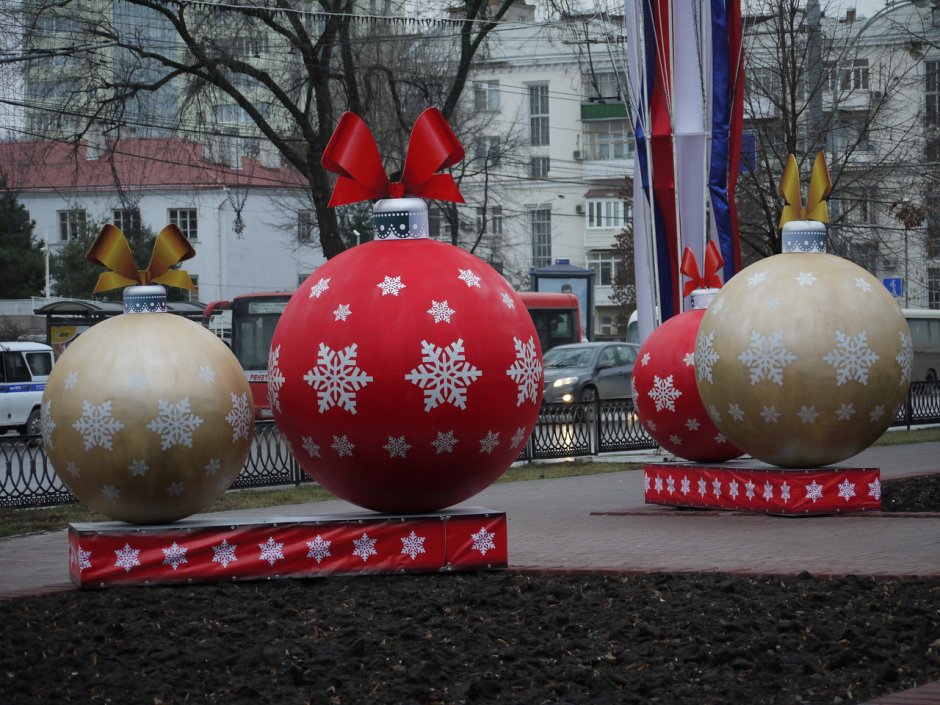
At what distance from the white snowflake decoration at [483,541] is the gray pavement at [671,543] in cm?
38

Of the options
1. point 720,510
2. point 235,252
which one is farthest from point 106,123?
point 235,252

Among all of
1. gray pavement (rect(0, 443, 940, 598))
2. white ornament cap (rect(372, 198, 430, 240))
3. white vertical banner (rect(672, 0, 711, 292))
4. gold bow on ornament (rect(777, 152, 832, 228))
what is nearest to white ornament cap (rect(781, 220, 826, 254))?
gold bow on ornament (rect(777, 152, 832, 228))

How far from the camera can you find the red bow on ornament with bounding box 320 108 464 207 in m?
9.96

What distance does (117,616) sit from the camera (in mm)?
8195

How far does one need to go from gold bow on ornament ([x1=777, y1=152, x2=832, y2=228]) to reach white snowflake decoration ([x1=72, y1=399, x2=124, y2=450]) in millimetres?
6948

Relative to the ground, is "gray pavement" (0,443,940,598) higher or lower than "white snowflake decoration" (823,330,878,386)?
lower

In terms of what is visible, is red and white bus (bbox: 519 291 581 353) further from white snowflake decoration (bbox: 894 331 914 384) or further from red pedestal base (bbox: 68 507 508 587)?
red pedestal base (bbox: 68 507 508 587)

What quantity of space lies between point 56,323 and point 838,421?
3456cm

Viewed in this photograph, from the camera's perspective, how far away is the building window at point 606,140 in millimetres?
79375

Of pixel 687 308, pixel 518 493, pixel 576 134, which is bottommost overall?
A: pixel 518 493

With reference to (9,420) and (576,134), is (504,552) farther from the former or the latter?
(576,134)

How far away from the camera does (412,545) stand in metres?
9.58

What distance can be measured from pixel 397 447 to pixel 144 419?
1.67 m

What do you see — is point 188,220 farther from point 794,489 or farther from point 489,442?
point 489,442
